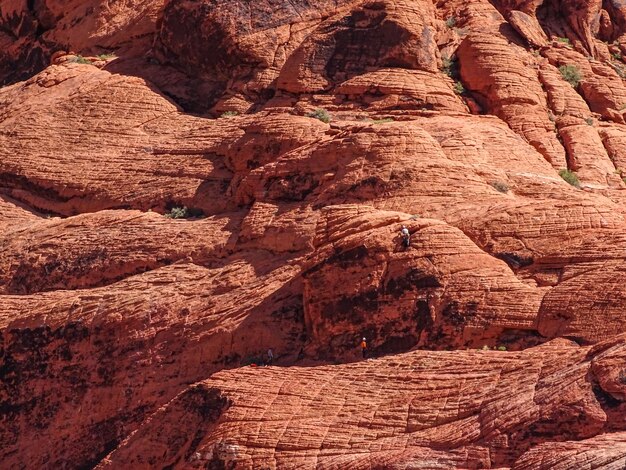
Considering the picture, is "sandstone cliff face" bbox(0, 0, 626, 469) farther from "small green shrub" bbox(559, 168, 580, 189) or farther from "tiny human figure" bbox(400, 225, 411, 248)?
"small green shrub" bbox(559, 168, 580, 189)

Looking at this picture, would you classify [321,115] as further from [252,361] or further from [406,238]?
[252,361]

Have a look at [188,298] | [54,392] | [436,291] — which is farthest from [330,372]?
[54,392]

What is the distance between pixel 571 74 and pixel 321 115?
746 centimetres

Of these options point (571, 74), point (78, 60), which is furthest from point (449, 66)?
point (78, 60)

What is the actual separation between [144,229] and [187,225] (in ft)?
3.46

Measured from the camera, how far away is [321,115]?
37.6m

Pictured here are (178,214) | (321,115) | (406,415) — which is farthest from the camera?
(321,115)

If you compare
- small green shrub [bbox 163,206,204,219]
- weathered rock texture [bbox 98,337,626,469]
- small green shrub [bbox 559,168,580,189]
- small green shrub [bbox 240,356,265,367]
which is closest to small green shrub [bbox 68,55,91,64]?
small green shrub [bbox 163,206,204,219]

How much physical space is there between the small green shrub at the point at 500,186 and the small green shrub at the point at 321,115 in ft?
17.6

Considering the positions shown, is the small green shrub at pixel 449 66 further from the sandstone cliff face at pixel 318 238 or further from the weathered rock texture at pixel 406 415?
the weathered rock texture at pixel 406 415

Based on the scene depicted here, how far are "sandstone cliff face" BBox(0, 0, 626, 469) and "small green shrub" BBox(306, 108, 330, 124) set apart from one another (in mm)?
86

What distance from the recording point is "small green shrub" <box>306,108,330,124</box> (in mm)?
37394

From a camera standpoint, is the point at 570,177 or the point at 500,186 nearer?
the point at 500,186

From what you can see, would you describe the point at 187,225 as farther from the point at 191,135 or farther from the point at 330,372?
the point at 330,372
